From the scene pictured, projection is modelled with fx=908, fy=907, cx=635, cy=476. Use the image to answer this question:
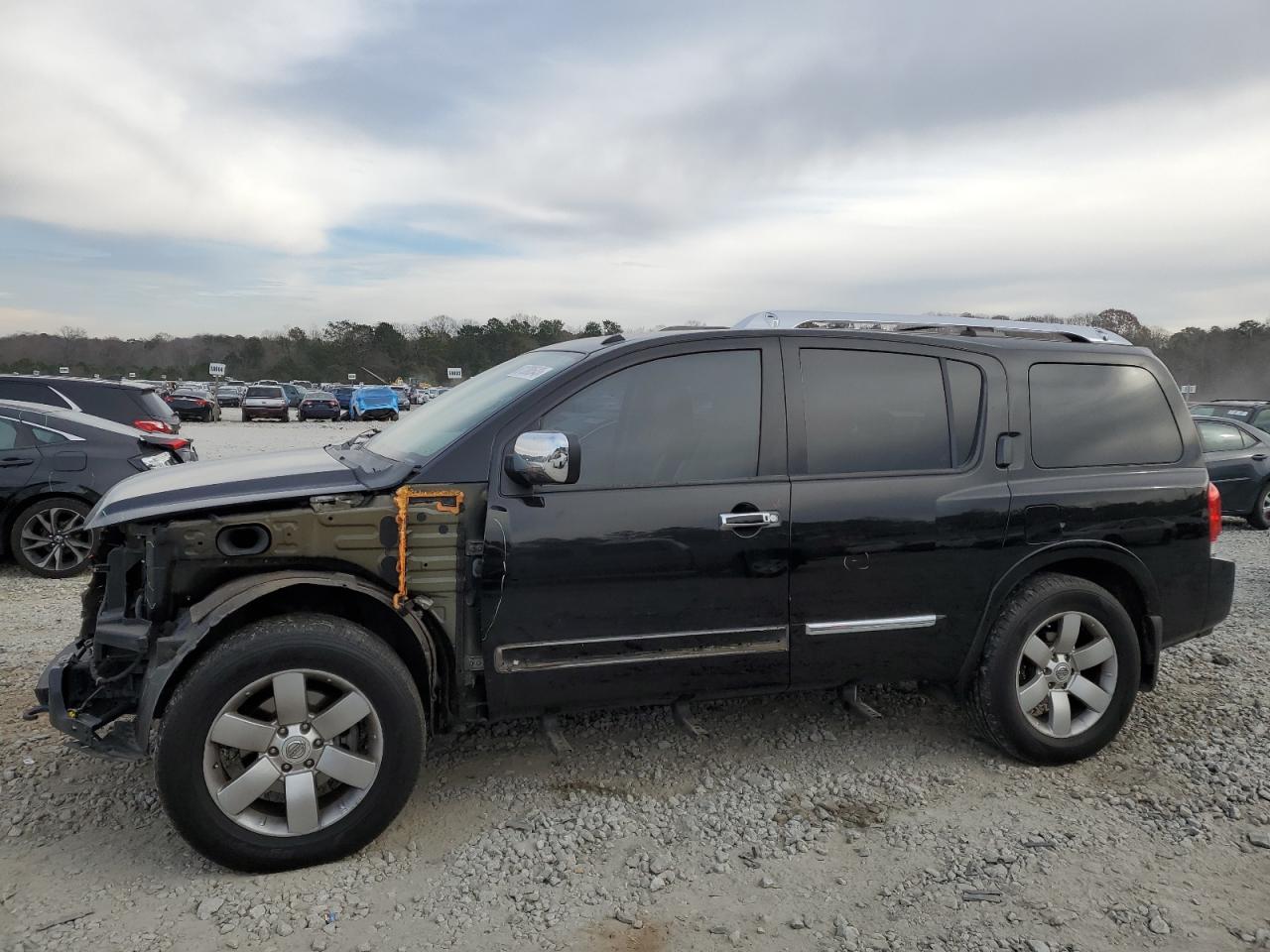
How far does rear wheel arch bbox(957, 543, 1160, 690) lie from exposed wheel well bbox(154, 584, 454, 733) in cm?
216

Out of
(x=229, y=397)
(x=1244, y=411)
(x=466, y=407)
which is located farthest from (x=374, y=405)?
(x=466, y=407)

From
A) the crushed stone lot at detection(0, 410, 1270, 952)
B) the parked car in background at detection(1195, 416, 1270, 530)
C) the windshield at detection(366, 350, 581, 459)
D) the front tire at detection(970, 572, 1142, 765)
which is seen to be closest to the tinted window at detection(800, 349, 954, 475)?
the front tire at detection(970, 572, 1142, 765)

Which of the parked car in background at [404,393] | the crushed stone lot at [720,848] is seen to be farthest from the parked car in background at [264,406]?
the crushed stone lot at [720,848]

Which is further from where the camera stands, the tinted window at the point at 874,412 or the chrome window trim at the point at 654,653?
the tinted window at the point at 874,412

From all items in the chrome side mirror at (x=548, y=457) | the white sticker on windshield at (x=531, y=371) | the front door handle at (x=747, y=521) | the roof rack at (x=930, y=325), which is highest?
the roof rack at (x=930, y=325)

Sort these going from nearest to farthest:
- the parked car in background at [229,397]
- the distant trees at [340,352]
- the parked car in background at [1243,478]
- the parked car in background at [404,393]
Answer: the parked car in background at [1243,478], the parked car in background at [229,397], the parked car in background at [404,393], the distant trees at [340,352]

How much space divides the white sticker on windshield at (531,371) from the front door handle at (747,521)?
91 centimetres

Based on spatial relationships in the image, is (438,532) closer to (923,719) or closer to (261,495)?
(261,495)

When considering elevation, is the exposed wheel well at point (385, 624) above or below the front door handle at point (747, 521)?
below

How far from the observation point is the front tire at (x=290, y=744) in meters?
2.95

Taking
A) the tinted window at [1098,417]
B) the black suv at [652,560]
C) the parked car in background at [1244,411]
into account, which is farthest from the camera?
the parked car in background at [1244,411]

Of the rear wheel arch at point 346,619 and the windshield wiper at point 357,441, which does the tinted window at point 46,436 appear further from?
the rear wheel arch at point 346,619

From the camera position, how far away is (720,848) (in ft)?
10.6

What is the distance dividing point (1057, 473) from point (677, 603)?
6.02 ft
